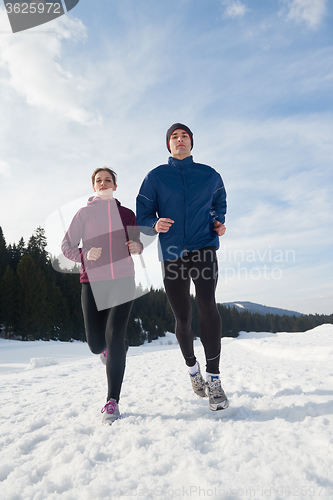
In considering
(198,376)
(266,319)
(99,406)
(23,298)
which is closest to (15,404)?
(99,406)

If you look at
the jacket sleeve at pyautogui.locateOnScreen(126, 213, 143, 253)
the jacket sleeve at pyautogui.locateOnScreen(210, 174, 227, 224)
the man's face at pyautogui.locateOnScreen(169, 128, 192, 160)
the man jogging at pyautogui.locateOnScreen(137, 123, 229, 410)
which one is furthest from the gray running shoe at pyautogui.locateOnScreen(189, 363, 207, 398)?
the man's face at pyautogui.locateOnScreen(169, 128, 192, 160)

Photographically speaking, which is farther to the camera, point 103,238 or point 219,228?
point 103,238

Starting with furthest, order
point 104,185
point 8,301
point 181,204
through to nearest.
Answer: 1. point 8,301
2. point 104,185
3. point 181,204

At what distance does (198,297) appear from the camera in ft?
9.69

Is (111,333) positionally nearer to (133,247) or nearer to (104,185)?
(133,247)

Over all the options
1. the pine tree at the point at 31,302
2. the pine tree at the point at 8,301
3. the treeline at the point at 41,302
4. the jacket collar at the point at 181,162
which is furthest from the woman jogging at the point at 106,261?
the pine tree at the point at 8,301

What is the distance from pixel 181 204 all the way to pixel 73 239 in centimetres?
140

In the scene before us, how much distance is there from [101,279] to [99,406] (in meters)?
1.35

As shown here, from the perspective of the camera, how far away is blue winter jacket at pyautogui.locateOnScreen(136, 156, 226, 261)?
3051 millimetres

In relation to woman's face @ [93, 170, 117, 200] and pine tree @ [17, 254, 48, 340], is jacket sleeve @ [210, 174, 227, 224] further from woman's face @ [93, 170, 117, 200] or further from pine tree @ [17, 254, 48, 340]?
pine tree @ [17, 254, 48, 340]

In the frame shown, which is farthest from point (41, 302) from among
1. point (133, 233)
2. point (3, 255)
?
point (133, 233)

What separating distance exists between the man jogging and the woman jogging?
316 millimetres

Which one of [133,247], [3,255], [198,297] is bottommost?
[198,297]

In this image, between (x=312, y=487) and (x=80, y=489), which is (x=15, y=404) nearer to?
(x=80, y=489)
